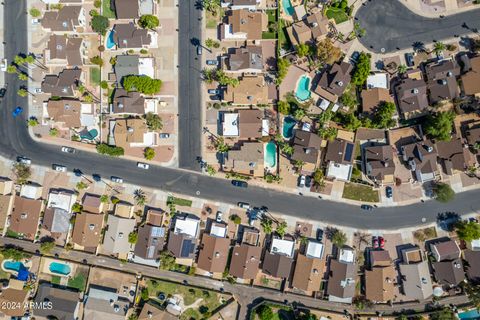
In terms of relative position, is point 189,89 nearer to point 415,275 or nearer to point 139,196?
point 139,196

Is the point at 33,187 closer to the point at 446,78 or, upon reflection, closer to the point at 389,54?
the point at 389,54

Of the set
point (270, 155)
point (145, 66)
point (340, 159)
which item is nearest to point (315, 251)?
point (340, 159)

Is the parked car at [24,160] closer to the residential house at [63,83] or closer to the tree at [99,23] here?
the residential house at [63,83]

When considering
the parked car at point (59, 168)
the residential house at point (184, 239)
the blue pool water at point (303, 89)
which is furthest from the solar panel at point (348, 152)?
the parked car at point (59, 168)

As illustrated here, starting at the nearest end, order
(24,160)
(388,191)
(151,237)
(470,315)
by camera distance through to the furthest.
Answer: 1. (470,315)
2. (151,237)
3. (388,191)
4. (24,160)

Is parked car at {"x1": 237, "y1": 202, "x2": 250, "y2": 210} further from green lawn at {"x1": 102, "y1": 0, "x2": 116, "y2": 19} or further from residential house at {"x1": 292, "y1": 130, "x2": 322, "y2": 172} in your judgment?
green lawn at {"x1": 102, "y1": 0, "x2": 116, "y2": 19}
